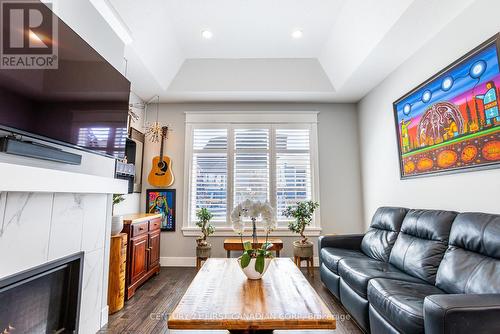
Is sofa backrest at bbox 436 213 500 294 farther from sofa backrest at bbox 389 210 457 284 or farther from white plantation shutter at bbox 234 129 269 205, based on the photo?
white plantation shutter at bbox 234 129 269 205

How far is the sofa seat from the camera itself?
4.60 ft

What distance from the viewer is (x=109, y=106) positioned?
2064mm

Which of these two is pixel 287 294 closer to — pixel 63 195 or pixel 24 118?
pixel 63 195

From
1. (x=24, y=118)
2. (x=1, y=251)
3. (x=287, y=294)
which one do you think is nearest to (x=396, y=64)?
(x=287, y=294)

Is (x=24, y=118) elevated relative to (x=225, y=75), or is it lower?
lower

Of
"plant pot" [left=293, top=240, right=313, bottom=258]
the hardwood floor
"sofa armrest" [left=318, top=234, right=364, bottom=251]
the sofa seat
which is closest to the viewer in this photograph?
the sofa seat

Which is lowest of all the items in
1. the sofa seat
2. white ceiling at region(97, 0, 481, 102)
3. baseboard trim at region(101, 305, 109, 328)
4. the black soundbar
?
baseboard trim at region(101, 305, 109, 328)

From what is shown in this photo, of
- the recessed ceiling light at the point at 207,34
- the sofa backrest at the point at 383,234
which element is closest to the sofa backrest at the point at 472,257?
the sofa backrest at the point at 383,234

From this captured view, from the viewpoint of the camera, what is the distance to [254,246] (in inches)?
74.7

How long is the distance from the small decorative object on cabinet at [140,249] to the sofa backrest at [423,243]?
112 inches

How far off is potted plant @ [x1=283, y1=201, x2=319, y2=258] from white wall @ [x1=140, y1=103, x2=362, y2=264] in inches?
17.0

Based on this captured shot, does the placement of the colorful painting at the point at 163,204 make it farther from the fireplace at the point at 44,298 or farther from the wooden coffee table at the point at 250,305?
the wooden coffee table at the point at 250,305

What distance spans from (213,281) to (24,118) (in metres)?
1.57

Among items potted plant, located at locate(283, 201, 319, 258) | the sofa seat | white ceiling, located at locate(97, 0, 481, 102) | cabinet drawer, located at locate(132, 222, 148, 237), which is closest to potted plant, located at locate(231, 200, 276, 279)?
the sofa seat
